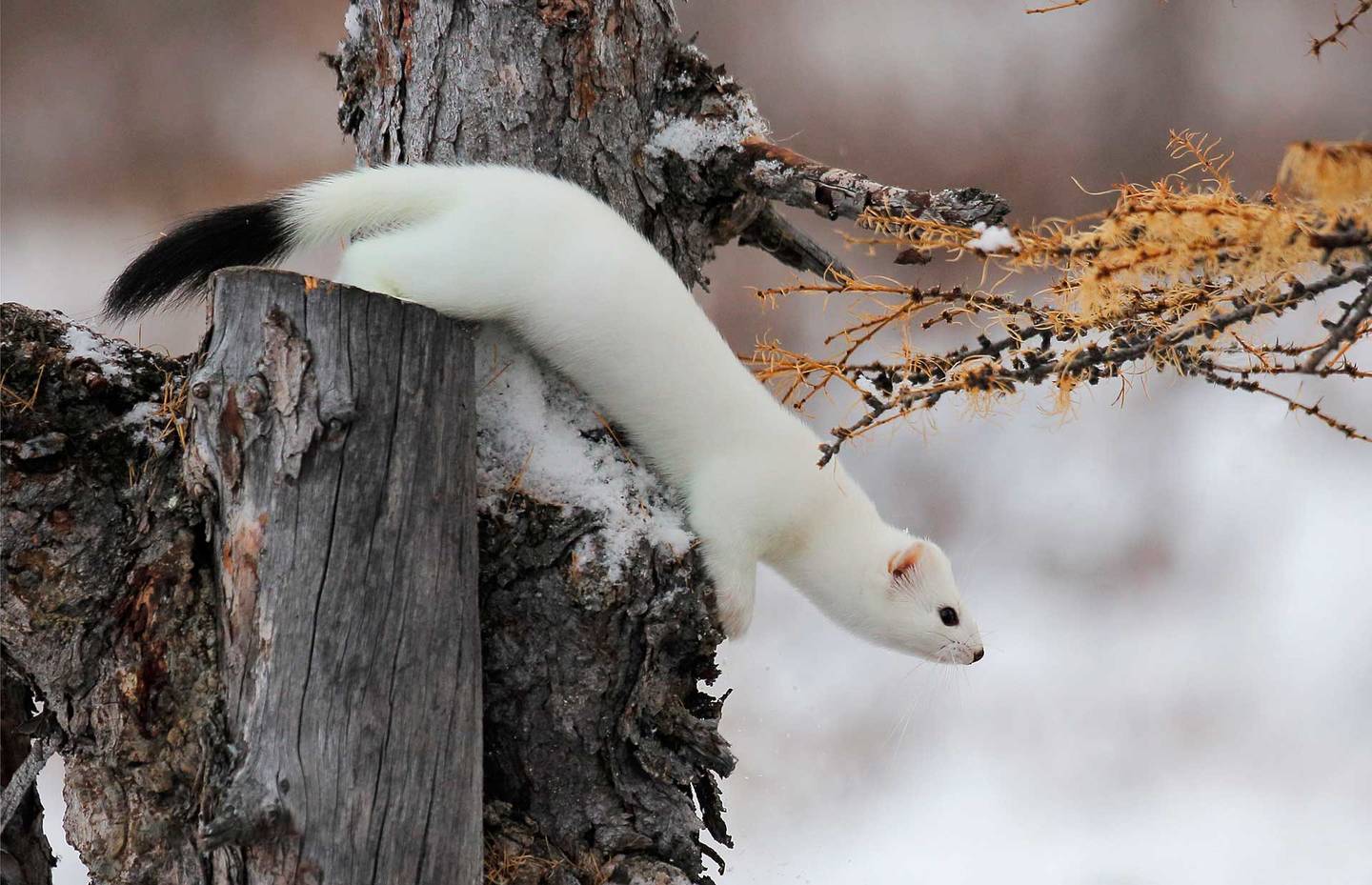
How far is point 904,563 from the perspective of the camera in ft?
3.63

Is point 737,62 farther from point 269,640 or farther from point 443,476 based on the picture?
point 269,640

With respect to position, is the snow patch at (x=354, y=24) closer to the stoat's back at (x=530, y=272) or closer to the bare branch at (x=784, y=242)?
the stoat's back at (x=530, y=272)

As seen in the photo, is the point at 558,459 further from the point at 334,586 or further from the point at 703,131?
the point at 703,131

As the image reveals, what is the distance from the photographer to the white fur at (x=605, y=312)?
0.98 meters

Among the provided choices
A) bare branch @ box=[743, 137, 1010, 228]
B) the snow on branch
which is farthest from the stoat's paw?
bare branch @ box=[743, 137, 1010, 228]

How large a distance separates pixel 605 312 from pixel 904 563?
371mm

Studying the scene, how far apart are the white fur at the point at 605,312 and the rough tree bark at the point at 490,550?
37mm

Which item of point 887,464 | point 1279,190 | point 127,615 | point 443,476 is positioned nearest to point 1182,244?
point 1279,190

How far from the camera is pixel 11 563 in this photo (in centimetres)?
88

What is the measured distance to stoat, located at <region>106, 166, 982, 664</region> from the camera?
0.98 m

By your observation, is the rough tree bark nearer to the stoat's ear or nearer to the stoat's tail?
the stoat's tail

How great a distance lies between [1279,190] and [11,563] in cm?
90

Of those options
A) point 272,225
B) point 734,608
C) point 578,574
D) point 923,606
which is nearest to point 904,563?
point 923,606

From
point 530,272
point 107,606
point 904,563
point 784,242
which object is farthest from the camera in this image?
point 784,242
